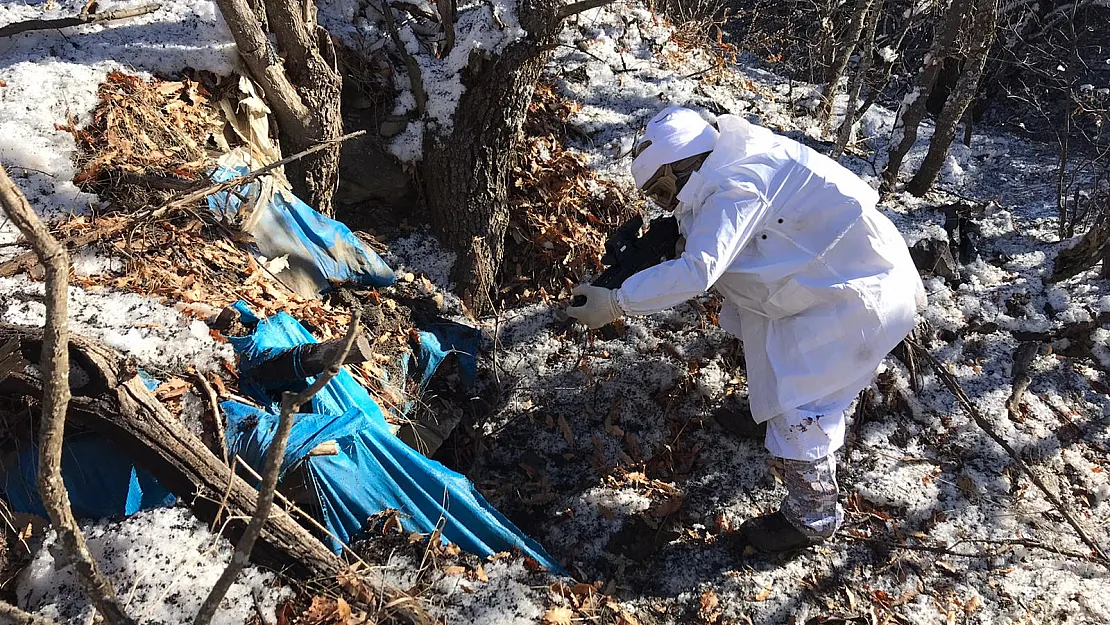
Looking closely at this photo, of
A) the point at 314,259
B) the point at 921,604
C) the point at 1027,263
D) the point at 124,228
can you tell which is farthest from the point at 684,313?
the point at 124,228

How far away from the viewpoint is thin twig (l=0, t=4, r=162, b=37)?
3322 millimetres

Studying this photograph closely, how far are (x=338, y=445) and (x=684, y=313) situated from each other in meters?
2.10

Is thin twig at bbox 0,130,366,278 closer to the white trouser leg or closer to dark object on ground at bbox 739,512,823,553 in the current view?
the white trouser leg

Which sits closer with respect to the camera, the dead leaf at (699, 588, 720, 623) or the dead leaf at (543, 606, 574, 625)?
the dead leaf at (543, 606, 574, 625)

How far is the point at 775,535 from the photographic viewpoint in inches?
107

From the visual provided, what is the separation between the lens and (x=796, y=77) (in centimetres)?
617

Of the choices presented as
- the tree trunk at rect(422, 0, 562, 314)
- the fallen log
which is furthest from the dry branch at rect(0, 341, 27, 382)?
the tree trunk at rect(422, 0, 562, 314)

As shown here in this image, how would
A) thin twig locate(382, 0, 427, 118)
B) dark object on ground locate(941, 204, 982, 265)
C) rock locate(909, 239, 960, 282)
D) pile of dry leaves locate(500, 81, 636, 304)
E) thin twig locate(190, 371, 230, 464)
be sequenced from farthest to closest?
dark object on ground locate(941, 204, 982, 265), rock locate(909, 239, 960, 282), thin twig locate(382, 0, 427, 118), pile of dry leaves locate(500, 81, 636, 304), thin twig locate(190, 371, 230, 464)

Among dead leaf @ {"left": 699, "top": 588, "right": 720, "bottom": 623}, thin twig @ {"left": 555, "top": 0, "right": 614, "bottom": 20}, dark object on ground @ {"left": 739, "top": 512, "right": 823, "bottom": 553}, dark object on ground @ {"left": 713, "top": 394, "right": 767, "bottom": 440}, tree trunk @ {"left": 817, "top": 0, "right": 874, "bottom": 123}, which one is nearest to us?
dead leaf @ {"left": 699, "top": 588, "right": 720, "bottom": 623}

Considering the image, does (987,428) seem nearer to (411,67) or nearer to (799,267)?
(799,267)

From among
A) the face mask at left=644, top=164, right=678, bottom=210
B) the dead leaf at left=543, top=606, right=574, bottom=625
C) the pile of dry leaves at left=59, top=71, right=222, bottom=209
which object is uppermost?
the pile of dry leaves at left=59, top=71, right=222, bottom=209

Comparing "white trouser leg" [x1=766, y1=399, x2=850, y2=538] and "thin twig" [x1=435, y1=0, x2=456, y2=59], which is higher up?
"thin twig" [x1=435, y1=0, x2=456, y2=59]

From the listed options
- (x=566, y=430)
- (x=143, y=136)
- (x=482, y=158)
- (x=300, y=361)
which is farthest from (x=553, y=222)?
(x=143, y=136)

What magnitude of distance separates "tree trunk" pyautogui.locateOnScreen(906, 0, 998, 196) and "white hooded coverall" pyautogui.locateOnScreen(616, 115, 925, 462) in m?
2.33
